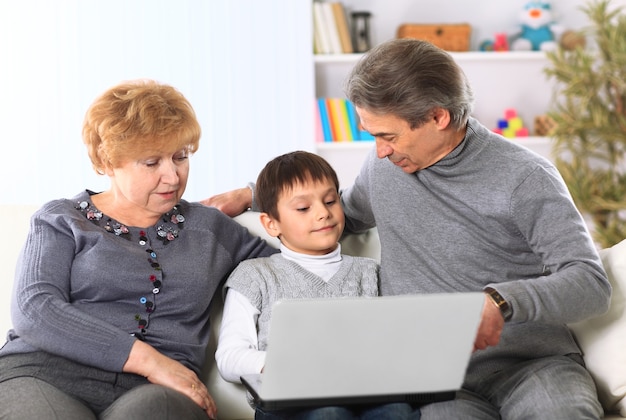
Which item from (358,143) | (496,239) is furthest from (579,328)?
(358,143)

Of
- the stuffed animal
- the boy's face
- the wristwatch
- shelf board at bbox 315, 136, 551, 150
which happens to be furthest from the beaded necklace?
the stuffed animal

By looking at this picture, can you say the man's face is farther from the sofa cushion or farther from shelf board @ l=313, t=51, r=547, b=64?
shelf board @ l=313, t=51, r=547, b=64

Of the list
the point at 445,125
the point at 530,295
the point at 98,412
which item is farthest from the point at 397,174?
the point at 98,412

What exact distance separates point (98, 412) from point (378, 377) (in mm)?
665

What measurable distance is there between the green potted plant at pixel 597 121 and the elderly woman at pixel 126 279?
8.74ft

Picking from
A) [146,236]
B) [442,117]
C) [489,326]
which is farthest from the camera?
[146,236]

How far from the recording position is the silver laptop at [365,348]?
1.41m

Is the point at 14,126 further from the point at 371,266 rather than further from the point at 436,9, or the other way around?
the point at 371,266

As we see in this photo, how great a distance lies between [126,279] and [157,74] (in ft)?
9.41

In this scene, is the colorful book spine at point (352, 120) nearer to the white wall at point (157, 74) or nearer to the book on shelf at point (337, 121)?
the book on shelf at point (337, 121)

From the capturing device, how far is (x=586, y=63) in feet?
14.4

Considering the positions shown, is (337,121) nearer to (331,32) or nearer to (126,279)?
(331,32)

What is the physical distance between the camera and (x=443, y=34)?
469 cm

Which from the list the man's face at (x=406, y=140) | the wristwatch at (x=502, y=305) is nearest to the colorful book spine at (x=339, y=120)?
the man's face at (x=406, y=140)
